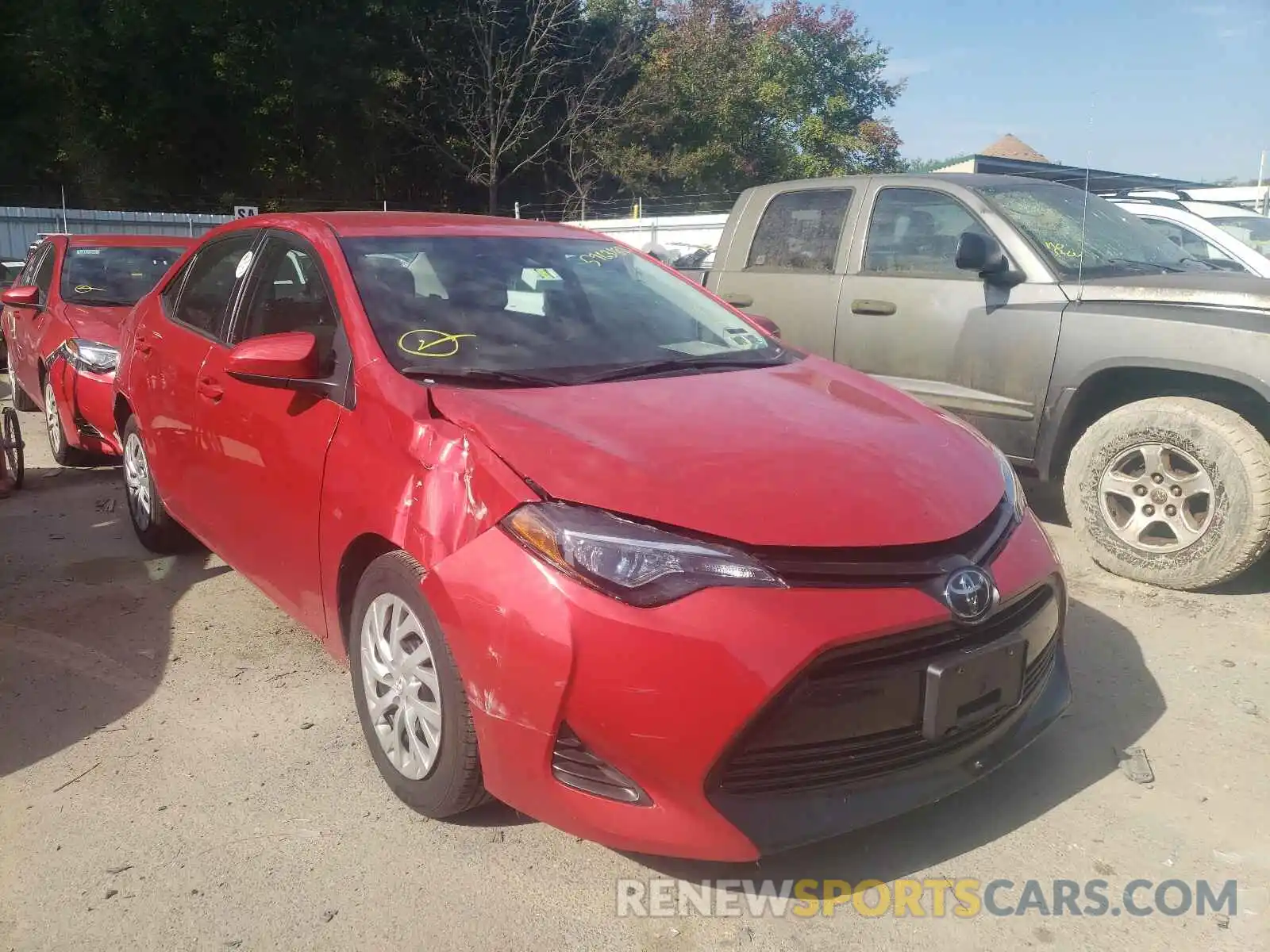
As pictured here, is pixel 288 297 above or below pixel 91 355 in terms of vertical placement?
above

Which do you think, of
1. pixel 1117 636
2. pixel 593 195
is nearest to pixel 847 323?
pixel 1117 636

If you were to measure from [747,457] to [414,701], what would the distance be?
1.04 metres

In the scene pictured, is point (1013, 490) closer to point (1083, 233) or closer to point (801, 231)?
point (1083, 233)

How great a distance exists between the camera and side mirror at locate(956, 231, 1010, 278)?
475 centimetres

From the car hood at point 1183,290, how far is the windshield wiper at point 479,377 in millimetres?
2944

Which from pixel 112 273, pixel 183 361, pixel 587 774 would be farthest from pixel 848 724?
pixel 112 273

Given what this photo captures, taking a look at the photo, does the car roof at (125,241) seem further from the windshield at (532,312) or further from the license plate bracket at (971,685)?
the license plate bracket at (971,685)

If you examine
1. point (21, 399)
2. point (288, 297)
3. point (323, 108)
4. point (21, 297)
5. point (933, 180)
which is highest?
point (323, 108)

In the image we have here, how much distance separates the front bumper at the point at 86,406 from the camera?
224 inches

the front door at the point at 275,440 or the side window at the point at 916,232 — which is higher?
the side window at the point at 916,232

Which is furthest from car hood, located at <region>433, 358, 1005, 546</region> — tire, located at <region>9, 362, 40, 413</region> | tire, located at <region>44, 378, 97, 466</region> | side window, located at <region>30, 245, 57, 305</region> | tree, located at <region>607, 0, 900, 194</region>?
tree, located at <region>607, 0, 900, 194</region>

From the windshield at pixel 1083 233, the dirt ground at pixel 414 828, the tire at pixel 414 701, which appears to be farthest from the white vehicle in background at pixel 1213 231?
the tire at pixel 414 701

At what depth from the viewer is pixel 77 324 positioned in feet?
20.9

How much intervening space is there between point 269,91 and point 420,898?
29923 mm
